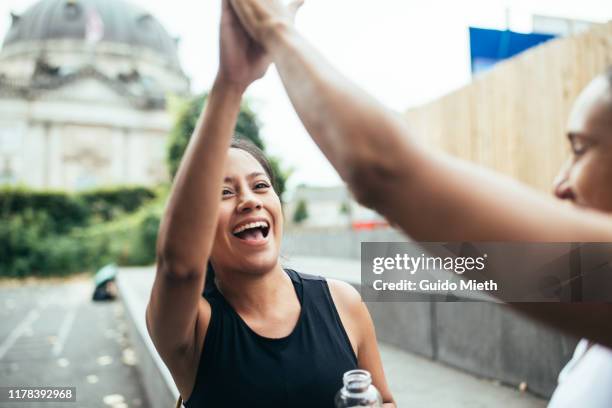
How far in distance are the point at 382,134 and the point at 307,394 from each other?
2.48 ft

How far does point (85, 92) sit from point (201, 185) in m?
8.77

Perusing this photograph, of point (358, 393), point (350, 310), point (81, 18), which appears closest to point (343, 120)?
point (358, 393)

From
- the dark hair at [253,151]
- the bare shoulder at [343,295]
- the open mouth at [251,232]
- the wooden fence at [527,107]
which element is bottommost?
the bare shoulder at [343,295]

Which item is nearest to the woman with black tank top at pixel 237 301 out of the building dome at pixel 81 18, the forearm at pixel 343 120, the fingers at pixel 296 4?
the fingers at pixel 296 4

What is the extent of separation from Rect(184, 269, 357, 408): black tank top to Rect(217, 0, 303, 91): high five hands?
0.55 meters

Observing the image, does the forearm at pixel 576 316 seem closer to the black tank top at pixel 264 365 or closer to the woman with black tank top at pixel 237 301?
the woman with black tank top at pixel 237 301

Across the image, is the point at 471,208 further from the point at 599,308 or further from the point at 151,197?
the point at 151,197

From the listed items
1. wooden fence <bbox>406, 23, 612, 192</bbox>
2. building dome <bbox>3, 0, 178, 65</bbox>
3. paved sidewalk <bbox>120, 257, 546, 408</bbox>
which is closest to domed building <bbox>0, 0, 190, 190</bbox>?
building dome <bbox>3, 0, 178, 65</bbox>

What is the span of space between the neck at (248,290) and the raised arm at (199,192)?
22 cm

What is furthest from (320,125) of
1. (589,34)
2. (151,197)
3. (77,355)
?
(151,197)

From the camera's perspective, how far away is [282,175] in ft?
28.6

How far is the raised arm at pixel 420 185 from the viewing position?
0.39 m

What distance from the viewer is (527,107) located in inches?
155

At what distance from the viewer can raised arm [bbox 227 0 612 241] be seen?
1.28ft
